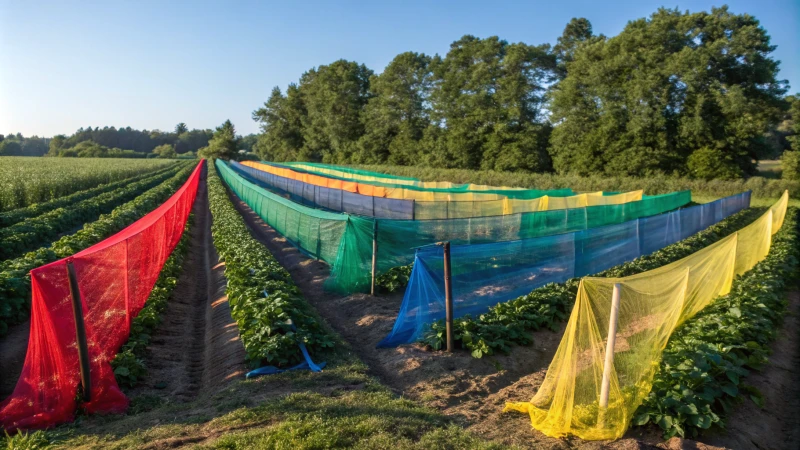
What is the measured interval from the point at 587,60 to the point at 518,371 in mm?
43590

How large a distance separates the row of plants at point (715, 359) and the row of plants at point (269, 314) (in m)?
4.51

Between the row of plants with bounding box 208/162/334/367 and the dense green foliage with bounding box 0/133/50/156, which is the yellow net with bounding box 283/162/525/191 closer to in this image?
the row of plants with bounding box 208/162/334/367

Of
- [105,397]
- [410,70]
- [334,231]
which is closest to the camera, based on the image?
[105,397]

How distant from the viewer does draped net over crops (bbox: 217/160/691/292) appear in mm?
11227

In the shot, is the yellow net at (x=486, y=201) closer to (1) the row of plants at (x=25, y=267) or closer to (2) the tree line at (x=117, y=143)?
(1) the row of plants at (x=25, y=267)

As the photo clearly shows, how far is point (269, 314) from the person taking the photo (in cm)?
771

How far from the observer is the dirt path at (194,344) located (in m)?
6.73

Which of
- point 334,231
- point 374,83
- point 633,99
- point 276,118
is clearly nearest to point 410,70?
point 374,83

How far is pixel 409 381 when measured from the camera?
6.64 metres

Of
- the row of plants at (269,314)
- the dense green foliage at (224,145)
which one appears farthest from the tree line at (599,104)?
the dense green foliage at (224,145)

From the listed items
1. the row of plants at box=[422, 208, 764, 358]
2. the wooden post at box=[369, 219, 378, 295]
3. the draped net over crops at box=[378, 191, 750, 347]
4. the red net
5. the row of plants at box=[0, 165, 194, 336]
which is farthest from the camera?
the wooden post at box=[369, 219, 378, 295]

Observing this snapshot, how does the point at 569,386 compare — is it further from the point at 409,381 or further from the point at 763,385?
the point at 763,385

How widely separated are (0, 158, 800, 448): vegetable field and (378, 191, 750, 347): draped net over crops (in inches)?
1.5


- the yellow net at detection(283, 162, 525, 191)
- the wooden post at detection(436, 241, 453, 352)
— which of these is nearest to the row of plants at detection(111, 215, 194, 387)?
the wooden post at detection(436, 241, 453, 352)
